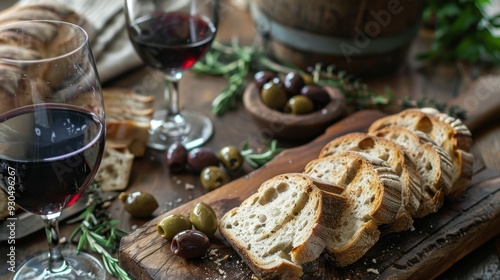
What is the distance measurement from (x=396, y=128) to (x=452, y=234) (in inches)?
12.7

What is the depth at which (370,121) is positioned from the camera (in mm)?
1938

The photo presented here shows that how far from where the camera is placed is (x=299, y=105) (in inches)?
76.4

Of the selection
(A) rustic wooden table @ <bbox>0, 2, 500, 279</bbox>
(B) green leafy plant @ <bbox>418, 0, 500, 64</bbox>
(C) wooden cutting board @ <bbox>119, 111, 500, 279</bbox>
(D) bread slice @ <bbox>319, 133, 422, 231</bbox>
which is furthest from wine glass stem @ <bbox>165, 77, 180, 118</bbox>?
(B) green leafy plant @ <bbox>418, 0, 500, 64</bbox>

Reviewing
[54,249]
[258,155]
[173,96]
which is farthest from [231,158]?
[54,249]

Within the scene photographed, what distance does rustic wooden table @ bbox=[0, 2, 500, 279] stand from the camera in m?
1.53

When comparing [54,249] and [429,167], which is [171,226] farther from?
[429,167]

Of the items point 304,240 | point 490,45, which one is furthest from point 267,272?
point 490,45

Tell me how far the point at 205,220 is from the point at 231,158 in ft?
1.25

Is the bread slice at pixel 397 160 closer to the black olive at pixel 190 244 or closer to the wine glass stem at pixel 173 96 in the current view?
the black olive at pixel 190 244

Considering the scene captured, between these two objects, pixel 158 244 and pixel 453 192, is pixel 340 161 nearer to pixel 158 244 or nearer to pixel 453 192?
pixel 453 192

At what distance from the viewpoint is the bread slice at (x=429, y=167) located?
150 cm

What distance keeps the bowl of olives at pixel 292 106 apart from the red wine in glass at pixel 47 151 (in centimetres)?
77

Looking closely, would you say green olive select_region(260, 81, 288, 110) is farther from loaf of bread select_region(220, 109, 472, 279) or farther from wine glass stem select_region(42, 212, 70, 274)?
wine glass stem select_region(42, 212, 70, 274)

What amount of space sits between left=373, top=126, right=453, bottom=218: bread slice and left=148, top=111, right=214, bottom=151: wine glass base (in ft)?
2.04
